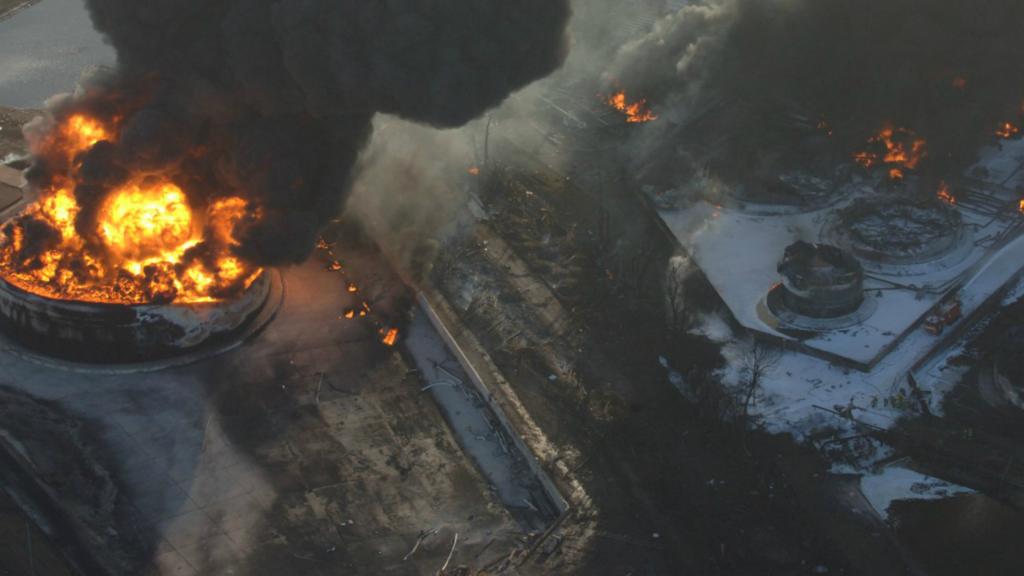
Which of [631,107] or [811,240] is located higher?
[631,107]

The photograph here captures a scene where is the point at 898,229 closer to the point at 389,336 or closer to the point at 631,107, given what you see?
the point at 631,107

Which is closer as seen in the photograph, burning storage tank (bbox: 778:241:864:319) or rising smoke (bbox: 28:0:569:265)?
rising smoke (bbox: 28:0:569:265)

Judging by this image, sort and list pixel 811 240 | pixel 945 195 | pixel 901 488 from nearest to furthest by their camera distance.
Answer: pixel 901 488, pixel 811 240, pixel 945 195

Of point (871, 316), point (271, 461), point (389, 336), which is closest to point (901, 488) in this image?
point (871, 316)

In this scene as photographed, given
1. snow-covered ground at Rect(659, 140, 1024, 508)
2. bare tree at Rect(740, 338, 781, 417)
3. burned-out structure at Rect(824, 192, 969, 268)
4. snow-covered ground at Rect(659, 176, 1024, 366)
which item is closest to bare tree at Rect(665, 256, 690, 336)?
snow-covered ground at Rect(659, 140, 1024, 508)

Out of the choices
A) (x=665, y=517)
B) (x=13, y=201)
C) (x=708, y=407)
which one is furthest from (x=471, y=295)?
(x=13, y=201)

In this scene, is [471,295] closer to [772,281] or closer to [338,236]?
[338,236]

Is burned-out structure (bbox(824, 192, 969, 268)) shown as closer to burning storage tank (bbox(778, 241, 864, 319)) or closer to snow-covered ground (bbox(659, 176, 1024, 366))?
snow-covered ground (bbox(659, 176, 1024, 366))

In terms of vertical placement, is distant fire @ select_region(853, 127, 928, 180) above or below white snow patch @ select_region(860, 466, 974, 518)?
above
